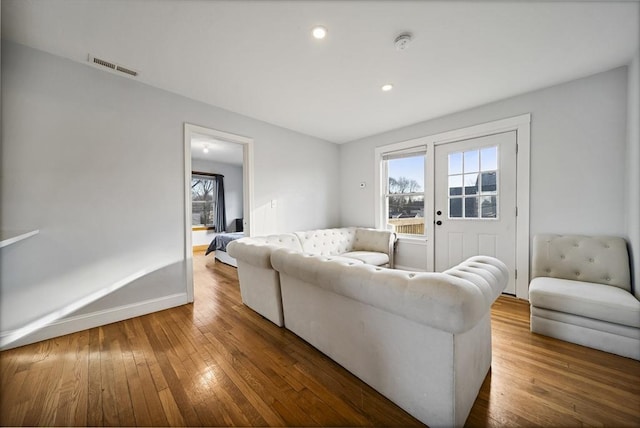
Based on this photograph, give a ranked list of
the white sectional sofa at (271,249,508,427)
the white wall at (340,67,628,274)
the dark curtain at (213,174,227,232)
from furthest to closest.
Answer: the dark curtain at (213,174,227,232) < the white wall at (340,67,628,274) < the white sectional sofa at (271,249,508,427)

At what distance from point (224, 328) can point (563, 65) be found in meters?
4.17

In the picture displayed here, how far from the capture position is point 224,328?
7.47 feet

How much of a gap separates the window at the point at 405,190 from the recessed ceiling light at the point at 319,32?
2.57 m

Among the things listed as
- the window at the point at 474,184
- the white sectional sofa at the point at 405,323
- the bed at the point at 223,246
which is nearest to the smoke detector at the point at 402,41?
the white sectional sofa at the point at 405,323

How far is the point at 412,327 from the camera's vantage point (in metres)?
1.22

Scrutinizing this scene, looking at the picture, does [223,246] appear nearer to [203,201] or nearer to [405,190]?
[203,201]

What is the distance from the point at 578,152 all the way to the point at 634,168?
0.56 meters

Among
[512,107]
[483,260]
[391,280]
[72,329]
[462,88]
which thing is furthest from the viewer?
[512,107]

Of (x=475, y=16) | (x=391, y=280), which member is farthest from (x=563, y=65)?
(x=391, y=280)

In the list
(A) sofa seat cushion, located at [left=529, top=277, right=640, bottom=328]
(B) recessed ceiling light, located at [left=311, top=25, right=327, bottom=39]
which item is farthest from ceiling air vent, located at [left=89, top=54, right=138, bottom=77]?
(A) sofa seat cushion, located at [left=529, top=277, right=640, bottom=328]

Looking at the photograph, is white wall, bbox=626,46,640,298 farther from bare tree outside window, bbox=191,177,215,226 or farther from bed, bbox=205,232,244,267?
bare tree outside window, bbox=191,177,215,226

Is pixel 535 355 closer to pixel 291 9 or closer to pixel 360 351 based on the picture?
pixel 360 351

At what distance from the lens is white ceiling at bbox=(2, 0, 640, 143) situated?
1.63 meters

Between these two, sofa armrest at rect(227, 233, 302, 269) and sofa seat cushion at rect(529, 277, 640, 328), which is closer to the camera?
sofa seat cushion at rect(529, 277, 640, 328)
